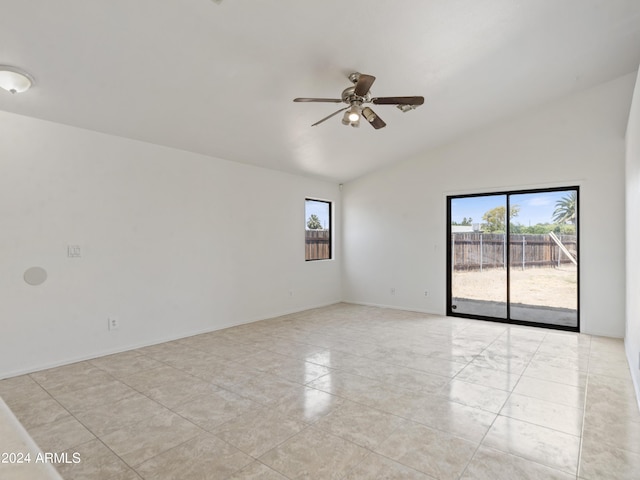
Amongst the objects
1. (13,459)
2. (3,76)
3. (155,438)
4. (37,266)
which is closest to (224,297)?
(37,266)

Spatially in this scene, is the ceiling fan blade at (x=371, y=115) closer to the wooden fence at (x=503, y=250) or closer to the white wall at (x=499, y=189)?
the white wall at (x=499, y=189)

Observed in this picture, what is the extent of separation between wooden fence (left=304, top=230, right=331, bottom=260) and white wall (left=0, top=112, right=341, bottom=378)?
0.79m

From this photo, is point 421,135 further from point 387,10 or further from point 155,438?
point 155,438

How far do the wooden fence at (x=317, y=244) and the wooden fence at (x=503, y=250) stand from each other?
2.41m

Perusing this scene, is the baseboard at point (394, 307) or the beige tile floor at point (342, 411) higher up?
the baseboard at point (394, 307)

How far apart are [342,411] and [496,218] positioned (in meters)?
4.26

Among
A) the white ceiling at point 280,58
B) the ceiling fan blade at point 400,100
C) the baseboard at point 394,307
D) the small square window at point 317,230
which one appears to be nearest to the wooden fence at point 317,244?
the small square window at point 317,230

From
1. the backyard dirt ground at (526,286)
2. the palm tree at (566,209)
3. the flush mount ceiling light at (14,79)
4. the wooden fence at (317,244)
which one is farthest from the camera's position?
the wooden fence at (317,244)

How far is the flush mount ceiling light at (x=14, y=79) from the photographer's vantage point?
2680 millimetres

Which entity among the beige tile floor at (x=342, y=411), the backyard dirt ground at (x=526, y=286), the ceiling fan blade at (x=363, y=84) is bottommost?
the beige tile floor at (x=342, y=411)

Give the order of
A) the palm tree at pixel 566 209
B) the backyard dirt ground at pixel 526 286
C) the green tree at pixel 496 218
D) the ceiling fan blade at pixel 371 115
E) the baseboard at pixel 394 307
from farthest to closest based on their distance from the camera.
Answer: the baseboard at pixel 394 307 → the green tree at pixel 496 218 → the backyard dirt ground at pixel 526 286 → the palm tree at pixel 566 209 → the ceiling fan blade at pixel 371 115

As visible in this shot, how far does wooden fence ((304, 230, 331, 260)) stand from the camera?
666 centimetres

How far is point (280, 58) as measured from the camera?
306 centimetres

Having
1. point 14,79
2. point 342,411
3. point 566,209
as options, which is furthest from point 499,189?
point 14,79
